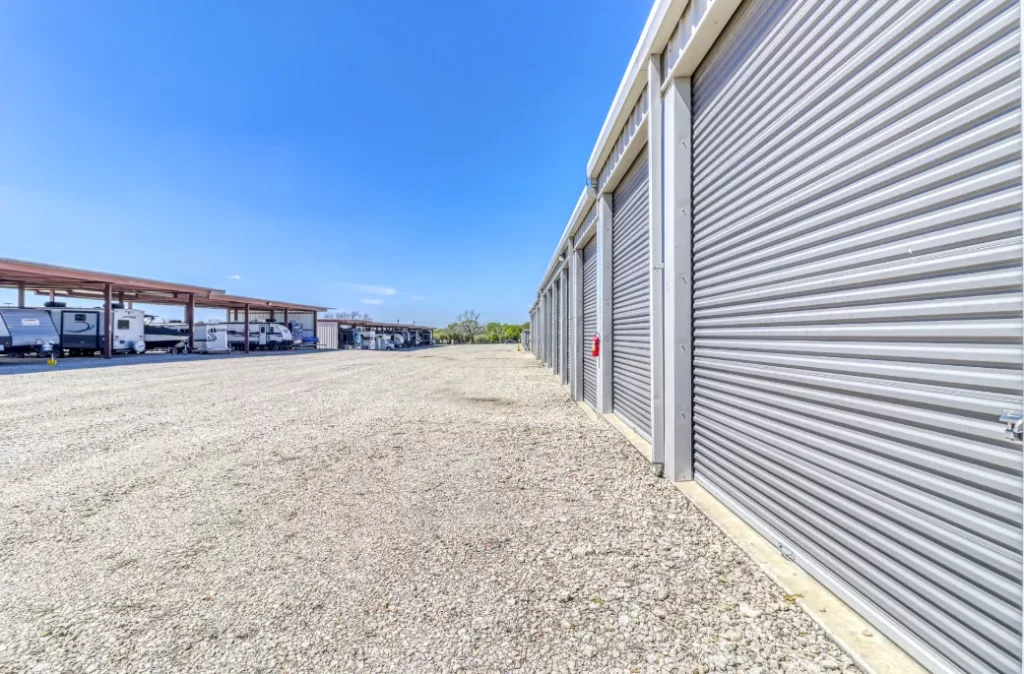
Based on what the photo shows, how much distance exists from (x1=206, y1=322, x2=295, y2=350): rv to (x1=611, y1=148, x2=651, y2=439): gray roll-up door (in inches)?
1152

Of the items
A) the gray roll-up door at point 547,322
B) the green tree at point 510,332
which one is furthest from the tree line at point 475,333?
the gray roll-up door at point 547,322

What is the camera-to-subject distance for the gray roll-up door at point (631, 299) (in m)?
4.97

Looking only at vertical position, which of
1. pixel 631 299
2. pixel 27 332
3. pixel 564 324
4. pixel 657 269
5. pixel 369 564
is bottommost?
pixel 369 564

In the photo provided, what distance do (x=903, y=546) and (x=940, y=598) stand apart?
19cm

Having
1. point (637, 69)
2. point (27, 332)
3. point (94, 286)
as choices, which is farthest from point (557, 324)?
point (94, 286)

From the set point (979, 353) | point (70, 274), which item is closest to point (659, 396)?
point (979, 353)

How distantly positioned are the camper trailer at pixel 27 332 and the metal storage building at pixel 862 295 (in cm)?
2686

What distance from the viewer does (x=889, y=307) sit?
1.82 metres

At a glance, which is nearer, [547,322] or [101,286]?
[547,322]

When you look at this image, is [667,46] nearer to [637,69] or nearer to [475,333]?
[637,69]

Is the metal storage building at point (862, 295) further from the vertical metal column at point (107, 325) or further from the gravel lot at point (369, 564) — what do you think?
the vertical metal column at point (107, 325)

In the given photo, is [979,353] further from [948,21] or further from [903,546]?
[948,21]

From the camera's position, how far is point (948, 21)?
1615 mm

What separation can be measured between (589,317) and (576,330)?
0.58 metres
